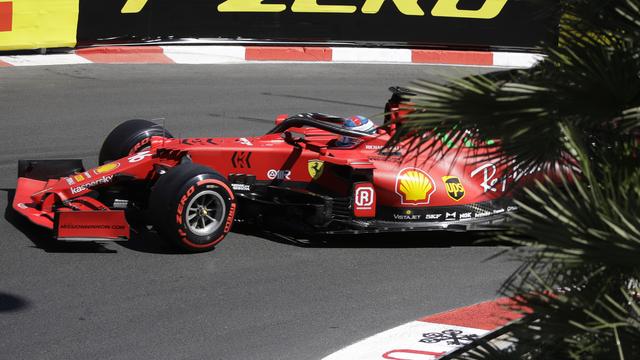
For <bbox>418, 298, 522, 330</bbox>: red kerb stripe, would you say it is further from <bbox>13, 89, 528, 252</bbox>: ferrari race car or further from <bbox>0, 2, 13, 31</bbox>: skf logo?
<bbox>0, 2, 13, 31</bbox>: skf logo

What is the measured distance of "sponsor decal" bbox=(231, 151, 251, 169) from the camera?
8.51 meters

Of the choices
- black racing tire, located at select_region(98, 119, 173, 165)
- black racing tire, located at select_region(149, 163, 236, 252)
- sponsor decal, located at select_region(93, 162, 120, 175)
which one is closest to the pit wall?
black racing tire, located at select_region(98, 119, 173, 165)

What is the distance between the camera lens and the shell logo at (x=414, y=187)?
8.30 m

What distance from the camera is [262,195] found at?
336 inches

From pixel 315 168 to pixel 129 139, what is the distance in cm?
199

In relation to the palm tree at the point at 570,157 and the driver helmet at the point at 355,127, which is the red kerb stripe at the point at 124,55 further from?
the palm tree at the point at 570,157

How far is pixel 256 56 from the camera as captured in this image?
55.4 feet

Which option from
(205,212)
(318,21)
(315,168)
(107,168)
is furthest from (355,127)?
(318,21)

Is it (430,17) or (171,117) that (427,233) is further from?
(430,17)

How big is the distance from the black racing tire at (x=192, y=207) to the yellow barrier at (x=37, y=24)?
7891 millimetres

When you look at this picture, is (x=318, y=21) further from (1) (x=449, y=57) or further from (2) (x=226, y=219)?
(2) (x=226, y=219)

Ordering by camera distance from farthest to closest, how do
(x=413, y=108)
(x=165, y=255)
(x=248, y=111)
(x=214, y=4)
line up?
(x=214, y=4)
(x=248, y=111)
(x=165, y=255)
(x=413, y=108)

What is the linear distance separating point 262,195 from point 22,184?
6.87 ft

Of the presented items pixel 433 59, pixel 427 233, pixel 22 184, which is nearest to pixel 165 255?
pixel 22 184
